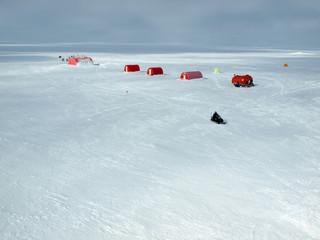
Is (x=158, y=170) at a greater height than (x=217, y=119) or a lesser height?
lesser

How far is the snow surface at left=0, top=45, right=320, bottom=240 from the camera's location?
454 cm

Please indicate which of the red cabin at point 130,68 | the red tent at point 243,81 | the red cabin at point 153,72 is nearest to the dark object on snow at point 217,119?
the red tent at point 243,81

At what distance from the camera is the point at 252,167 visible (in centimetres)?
656

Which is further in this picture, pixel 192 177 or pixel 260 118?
pixel 260 118

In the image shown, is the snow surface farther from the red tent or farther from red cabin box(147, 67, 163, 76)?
red cabin box(147, 67, 163, 76)

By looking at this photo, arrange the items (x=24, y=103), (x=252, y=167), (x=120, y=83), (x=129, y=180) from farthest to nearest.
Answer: (x=120, y=83) < (x=24, y=103) < (x=252, y=167) < (x=129, y=180)

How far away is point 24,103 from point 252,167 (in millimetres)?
9645

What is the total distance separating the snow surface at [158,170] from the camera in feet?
14.9

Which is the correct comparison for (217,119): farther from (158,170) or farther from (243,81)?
(243,81)

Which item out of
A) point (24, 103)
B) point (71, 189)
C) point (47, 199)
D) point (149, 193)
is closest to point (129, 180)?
point (149, 193)

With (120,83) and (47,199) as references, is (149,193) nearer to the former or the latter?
(47,199)

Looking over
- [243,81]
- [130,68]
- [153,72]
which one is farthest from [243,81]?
[130,68]

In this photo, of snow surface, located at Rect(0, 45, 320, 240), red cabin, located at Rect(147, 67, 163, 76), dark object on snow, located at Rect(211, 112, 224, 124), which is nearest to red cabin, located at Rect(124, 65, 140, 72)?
red cabin, located at Rect(147, 67, 163, 76)

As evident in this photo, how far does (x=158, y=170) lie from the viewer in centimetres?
635
